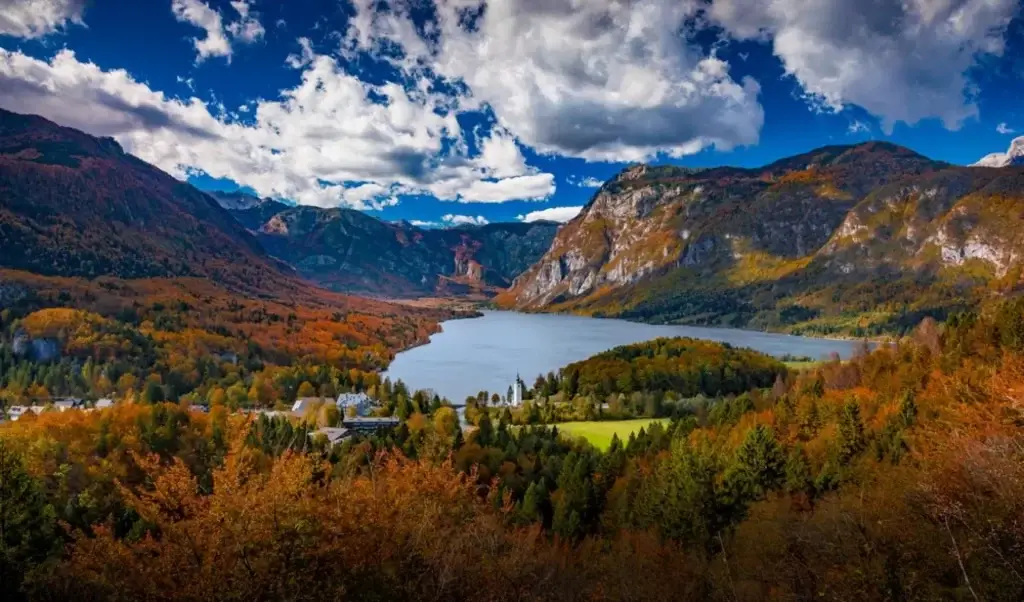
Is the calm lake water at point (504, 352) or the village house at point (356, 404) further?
the calm lake water at point (504, 352)

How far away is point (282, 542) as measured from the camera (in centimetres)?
831

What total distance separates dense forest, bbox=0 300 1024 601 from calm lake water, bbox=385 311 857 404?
43005mm

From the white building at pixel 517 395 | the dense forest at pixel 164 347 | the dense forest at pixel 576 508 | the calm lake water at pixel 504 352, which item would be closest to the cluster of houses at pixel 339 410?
the dense forest at pixel 164 347

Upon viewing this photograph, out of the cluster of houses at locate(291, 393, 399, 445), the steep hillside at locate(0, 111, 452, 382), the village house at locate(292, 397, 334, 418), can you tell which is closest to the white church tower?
the cluster of houses at locate(291, 393, 399, 445)

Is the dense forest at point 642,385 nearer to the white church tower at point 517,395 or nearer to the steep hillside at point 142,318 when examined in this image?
the white church tower at point 517,395

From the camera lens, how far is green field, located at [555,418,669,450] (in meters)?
56.7

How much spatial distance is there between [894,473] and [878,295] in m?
201

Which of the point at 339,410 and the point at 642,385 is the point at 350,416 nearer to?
the point at 339,410

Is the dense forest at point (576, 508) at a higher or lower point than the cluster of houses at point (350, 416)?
higher

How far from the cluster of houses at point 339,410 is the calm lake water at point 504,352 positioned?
1364cm

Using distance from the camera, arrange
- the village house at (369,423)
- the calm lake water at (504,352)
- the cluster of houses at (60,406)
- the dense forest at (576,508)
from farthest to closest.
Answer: the calm lake water at (504,352) → the cluster of houses at (60,406) → the village house at (369,423) → the dense forest at (576,508)

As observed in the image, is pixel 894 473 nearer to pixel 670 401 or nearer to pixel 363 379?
pixel 670 401

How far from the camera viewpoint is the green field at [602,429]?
56688mm

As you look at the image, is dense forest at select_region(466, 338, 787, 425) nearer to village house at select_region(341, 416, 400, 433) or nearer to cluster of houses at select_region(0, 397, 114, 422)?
village house at select_region(341, 416, 400, 433)
